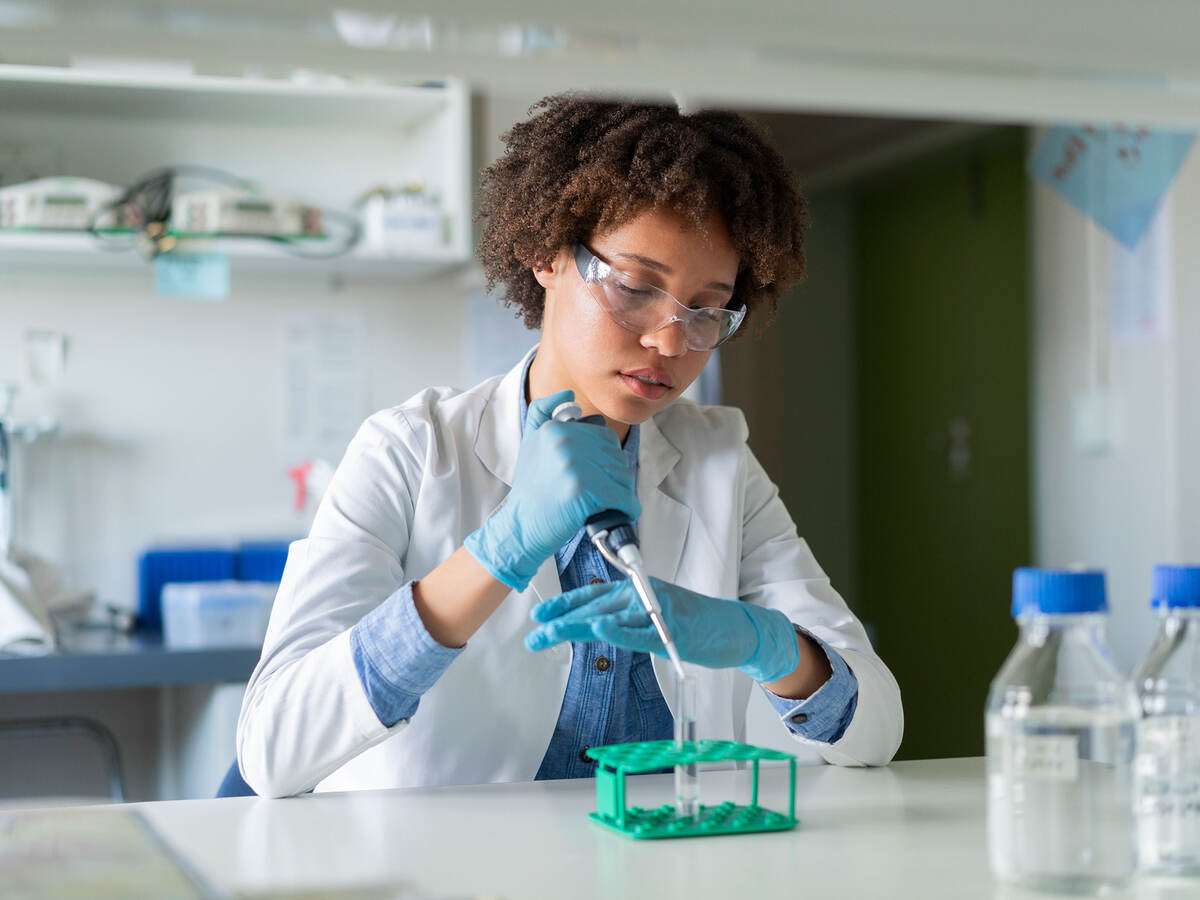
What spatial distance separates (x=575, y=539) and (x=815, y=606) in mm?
269

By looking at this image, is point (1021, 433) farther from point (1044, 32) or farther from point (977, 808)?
point (1044, 32)

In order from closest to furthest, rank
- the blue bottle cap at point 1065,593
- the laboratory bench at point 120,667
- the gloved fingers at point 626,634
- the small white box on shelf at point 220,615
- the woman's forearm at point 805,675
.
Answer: the blue bottle cap at point 1065,593 < the gloved fingers at point 626,634 < the woman's forearm at point 805,675 < the laboratory bench at point 120,667 < the small white box on shelf at point 220,615

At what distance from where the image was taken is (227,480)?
9.30 ft

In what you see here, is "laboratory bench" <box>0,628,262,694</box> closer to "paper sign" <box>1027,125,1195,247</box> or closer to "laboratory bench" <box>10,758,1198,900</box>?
"laboratory bench" <box>10,758,1198,900</box>

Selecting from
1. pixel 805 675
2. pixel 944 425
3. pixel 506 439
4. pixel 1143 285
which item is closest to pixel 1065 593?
pixel 805 675

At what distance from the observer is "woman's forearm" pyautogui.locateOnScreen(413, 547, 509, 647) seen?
Result: 1.12m

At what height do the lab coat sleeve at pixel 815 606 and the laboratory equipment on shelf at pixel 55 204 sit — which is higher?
the laboratory equipment on shelf at pixel 55 204

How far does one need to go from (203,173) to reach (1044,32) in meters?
2.46

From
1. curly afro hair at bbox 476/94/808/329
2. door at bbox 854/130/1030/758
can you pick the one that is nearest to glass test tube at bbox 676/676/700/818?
curly afro hair at bbox 476/94/808/329

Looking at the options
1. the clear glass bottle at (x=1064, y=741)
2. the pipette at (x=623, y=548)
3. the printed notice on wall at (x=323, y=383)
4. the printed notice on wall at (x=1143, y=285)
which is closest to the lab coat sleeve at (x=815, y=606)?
the pipette at (x=623, y=548)

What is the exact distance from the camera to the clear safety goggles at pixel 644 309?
130cm

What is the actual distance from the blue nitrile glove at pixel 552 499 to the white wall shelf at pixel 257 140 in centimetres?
161

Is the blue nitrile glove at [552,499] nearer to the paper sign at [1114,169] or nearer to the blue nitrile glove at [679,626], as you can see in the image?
the blue nitrile glove at [679,626]

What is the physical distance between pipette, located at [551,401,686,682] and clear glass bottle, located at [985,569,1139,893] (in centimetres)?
26
